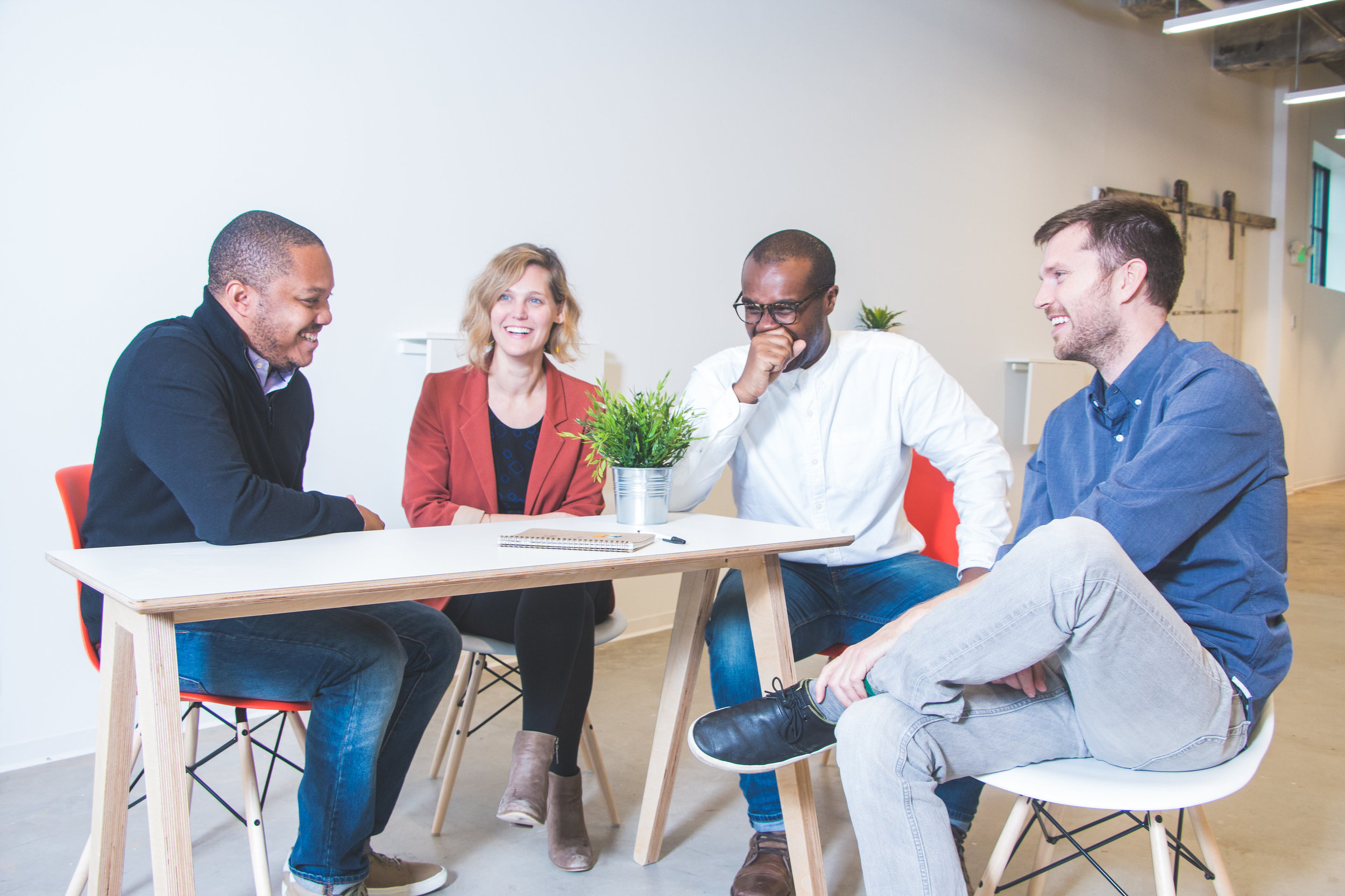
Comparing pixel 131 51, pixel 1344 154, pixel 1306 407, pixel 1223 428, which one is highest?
pixel 1344 154

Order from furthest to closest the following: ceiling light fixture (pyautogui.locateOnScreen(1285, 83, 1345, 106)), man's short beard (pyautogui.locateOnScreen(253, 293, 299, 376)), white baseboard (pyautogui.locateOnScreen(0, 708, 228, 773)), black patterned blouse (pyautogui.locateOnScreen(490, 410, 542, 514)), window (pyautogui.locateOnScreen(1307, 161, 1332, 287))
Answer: window (pyautogui.locateOnScreen(1307, 161, 1332, 287))
ceiling light fixture (pyautogui.locateOnScreen(1285, 83, 1345, 106))
white baseboard (pyautogui.locateOnScreen(0, 708, 228, 773))
black patterned blouse (pyautogui.locateOnScreen(490, 410, 542, 514))
man's short beard (pyautogui.locateOnScreen(253, 293, 299, 376))

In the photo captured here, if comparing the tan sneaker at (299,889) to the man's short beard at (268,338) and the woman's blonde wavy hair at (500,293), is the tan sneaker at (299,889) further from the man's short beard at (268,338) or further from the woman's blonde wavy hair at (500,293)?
the woman's blonde wavy hair at (500,293)

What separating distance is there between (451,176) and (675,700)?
6.50 ft

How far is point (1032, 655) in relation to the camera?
116 cm

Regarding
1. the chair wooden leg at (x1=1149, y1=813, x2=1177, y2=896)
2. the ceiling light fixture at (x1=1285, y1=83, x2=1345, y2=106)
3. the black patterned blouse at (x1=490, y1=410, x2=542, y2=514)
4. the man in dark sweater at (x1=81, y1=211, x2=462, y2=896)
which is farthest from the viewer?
the ceiling light fixture at (x1=1285, y1=83, x2=1345, y2=106)

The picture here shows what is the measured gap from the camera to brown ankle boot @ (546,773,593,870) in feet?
6.22

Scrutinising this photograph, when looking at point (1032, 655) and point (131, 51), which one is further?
point (131, 51)

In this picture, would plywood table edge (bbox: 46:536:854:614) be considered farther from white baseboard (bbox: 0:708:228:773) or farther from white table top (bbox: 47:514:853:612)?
white baseboard (bbox: 0:708:228:773)

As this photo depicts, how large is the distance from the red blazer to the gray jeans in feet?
3.56

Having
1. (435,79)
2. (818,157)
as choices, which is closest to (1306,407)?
(818,157)

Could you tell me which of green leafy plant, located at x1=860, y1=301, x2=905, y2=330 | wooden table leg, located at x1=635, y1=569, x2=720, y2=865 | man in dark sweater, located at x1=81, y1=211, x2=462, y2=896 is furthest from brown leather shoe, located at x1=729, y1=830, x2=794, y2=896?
green leafy plant, located at x1=860, y1=301, x2=905, y2=330

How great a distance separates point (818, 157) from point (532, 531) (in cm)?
327

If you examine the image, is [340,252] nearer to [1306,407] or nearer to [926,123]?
[926,123]

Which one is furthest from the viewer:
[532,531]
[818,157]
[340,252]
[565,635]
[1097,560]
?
[818,157]
